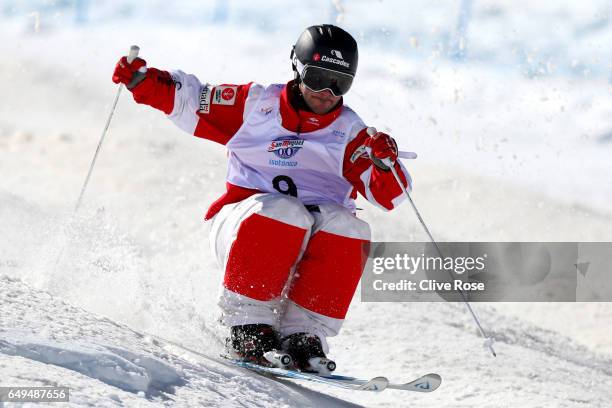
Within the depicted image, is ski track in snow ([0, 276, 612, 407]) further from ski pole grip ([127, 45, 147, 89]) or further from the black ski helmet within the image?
the black ski helmet

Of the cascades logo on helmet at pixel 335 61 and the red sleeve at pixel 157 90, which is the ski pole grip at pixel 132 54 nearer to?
the red sleeve at pixel 157 90

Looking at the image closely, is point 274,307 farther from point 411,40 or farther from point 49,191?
point 411,40

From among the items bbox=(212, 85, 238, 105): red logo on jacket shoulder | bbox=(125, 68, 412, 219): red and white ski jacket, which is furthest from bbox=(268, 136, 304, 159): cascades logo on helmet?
bbox=(212, 85, 238, 105): red logo on jacket shoulder

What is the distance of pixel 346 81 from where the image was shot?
388 cm

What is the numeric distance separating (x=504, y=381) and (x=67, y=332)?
2.31 m

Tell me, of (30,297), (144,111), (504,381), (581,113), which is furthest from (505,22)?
(30,297)

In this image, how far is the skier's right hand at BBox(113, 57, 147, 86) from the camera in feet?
12.7

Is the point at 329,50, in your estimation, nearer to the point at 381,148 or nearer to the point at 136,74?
the point at 381,148

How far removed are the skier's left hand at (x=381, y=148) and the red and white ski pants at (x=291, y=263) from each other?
0.94ft

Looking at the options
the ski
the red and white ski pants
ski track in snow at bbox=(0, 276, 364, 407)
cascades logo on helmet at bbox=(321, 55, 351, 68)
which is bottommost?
ski track in snow at bbox=(0, 276, 364, 407)

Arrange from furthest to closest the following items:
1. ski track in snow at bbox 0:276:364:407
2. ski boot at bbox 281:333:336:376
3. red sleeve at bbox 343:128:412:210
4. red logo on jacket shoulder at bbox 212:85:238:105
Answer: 1. red logo on jacket shoulder at bbox 212:85:238:105
2. red sleeve at bbox 343:128:412:210
3. ski boot at bbox 281:333:336:376
4. ski track in snow at bbox 0:276:364:407

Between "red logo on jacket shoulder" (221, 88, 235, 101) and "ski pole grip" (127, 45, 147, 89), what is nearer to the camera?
"ski pole grip" (127, 45, 147, 89)

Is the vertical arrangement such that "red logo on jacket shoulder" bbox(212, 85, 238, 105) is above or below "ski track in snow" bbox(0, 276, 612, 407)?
above

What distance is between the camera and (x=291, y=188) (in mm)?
3943
